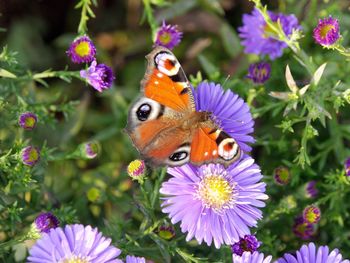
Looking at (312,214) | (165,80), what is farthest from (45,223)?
(312,214)

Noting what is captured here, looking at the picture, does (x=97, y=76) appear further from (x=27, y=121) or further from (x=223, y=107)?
(x=223, y=107)

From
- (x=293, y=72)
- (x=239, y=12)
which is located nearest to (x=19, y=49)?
(x=239, y=12)

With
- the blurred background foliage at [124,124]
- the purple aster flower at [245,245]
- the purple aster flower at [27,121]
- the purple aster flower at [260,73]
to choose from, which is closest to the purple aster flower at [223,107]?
the blurred background foliage at [124,124]

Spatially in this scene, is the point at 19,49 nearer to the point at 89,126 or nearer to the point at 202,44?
the point at 89,126

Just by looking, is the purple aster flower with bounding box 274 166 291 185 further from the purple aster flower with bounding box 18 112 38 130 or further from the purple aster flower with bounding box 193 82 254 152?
the purple aster flower with bounding box 18 112 38 130

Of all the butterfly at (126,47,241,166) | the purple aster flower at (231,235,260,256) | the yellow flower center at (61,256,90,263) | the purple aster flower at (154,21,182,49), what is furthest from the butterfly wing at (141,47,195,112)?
the yellow flower center at (61,256,90,263)

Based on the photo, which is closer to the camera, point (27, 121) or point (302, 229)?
point (27, 121)
